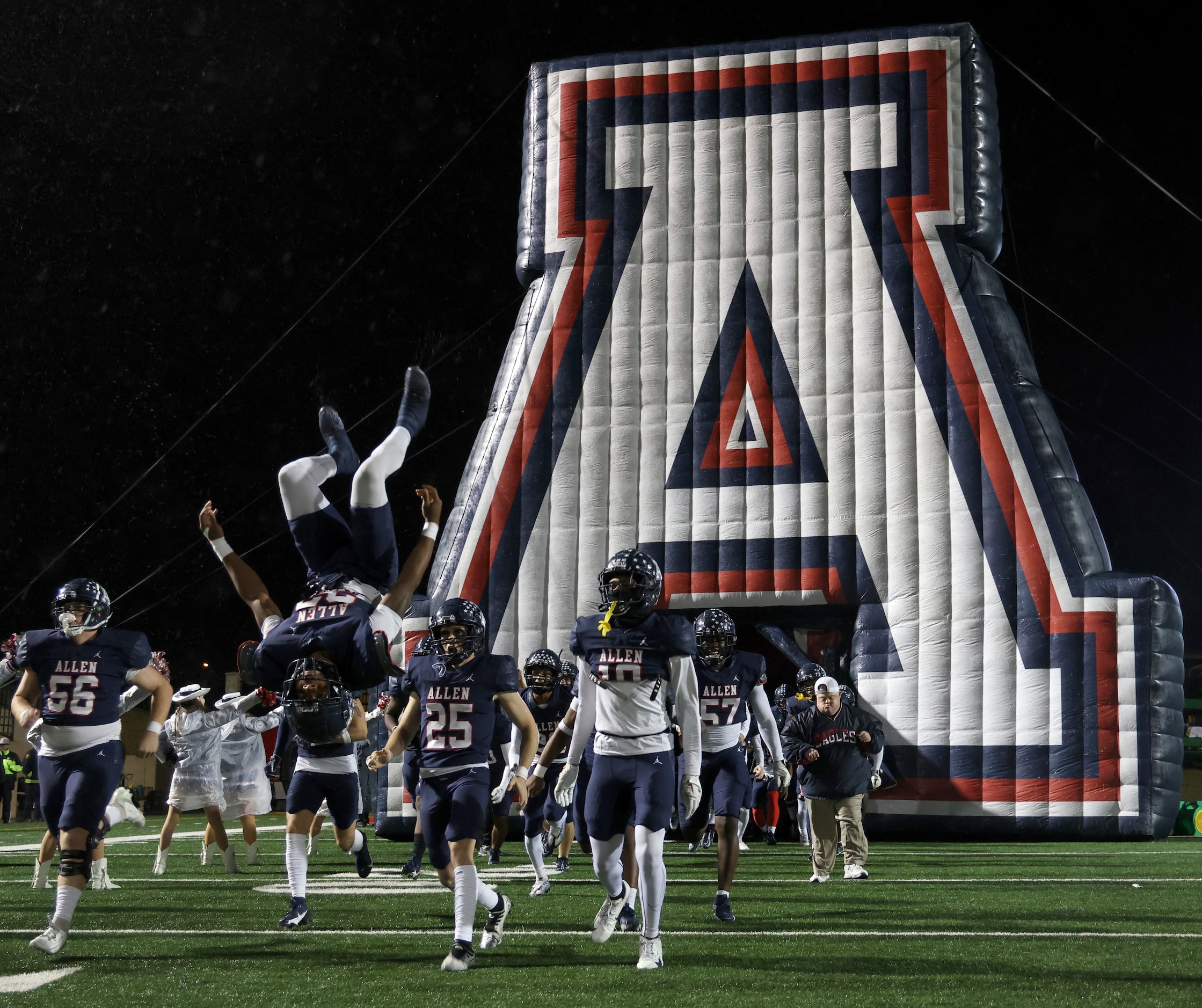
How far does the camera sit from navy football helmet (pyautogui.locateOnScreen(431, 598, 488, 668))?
683 cm

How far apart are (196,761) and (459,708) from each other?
23.1ft

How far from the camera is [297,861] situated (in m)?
7.88

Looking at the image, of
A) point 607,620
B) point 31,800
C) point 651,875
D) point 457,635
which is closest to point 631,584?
point 607,620

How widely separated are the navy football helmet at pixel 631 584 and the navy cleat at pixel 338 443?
1.56 meters

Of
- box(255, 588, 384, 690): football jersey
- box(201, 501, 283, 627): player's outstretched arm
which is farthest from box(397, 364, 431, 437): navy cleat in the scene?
box(255, 588, 384, 690): football jersey

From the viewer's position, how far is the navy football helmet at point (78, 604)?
7.12m

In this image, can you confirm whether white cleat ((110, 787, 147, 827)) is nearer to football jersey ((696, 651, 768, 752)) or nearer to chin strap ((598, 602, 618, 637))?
football jersey ((696, 651, 768, 752))

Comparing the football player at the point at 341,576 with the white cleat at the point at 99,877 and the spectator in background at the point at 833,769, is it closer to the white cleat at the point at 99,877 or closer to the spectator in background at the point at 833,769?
the white cleat at the point at 99,877

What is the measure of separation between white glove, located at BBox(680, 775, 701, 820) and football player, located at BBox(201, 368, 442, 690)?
60.5 inches

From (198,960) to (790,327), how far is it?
11965mm

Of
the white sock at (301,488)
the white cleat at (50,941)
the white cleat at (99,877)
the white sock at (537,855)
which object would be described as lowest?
the white cleat at (99,877)

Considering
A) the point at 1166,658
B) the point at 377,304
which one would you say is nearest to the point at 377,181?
the point at 377,304

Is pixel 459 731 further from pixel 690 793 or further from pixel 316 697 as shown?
pixel 690 793

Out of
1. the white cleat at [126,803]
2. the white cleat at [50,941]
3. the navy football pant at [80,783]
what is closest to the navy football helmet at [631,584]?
the navy football pant at [80,783]
